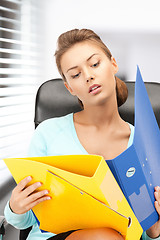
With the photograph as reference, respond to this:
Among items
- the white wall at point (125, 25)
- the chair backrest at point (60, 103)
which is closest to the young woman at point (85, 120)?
the chair backrest at point (60, 103)

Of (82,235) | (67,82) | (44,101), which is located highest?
(67,82)

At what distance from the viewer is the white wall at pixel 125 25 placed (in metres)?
1.89

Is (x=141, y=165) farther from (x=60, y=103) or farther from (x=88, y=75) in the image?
(x=60, y=103)

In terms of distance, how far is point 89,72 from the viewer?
3.54ft

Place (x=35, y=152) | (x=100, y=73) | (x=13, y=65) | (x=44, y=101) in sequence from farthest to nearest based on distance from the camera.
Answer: (x=13, y=65) → (x=44, y=101) → (x=35, y=152) → (x=100, y=73)

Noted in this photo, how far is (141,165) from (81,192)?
0.61 ft

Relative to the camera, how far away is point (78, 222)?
2.98 ft

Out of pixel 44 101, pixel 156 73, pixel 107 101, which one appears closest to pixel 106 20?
pixel 156 73

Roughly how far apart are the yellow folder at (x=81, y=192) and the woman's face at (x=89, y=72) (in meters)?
0.32

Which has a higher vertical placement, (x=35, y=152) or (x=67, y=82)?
(x=67, y=82)

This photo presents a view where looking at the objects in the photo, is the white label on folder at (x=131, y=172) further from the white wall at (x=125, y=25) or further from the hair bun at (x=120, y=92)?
the white wall at (x=125, y=25)

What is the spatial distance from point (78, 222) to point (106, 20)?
1.39m

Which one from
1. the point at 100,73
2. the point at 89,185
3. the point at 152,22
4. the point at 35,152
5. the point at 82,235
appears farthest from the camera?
the point at 152,22

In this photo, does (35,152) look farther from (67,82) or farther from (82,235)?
(82,235)
